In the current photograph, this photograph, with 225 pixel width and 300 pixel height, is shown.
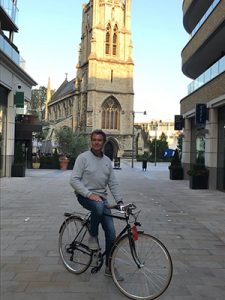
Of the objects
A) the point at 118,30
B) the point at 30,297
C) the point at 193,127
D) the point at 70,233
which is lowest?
the point at 30,297

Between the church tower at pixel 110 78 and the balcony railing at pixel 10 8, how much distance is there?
50.2 m

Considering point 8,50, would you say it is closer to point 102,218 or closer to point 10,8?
point 10,8

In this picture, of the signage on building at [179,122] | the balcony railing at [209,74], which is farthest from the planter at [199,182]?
the signage on building at [179,122]

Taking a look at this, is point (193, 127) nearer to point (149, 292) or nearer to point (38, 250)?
point (38, 250)

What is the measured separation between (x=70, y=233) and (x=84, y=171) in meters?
1.06

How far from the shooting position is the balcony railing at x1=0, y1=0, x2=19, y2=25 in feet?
86.1

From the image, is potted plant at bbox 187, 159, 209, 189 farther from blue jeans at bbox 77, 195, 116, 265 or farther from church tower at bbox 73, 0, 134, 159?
church tower at bbox 73, 0, 134, 159

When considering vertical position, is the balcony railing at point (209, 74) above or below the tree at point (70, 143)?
above

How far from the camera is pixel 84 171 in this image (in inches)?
219

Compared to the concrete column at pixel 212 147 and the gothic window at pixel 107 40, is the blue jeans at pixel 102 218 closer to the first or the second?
the concrete column at pixel 212 147

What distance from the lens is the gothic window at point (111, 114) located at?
81125mm

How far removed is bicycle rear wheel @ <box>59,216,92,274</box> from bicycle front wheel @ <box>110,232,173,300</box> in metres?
0.65

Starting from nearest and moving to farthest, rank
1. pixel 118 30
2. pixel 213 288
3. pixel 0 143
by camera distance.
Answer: pixel 213 288
pixel 0 143
pixel 118 30

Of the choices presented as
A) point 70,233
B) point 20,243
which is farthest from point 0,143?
point 70,233
